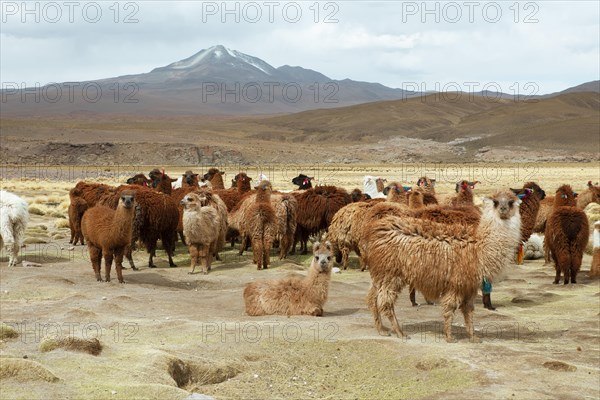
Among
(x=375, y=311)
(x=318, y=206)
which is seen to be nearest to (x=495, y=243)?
(x=375, y=311)

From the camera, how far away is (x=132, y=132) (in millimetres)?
112500

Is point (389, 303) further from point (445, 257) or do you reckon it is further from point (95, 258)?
point (95, 258)

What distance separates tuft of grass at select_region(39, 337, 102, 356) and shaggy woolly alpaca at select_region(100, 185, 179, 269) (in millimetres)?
6940

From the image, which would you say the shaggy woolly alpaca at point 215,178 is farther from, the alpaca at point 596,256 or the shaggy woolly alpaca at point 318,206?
the alpaca at point 596,256

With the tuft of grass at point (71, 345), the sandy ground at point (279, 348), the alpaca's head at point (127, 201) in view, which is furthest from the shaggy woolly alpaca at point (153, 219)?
the tuft of grass at point (71, 345)

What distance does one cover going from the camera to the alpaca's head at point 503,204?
8562 millimetres

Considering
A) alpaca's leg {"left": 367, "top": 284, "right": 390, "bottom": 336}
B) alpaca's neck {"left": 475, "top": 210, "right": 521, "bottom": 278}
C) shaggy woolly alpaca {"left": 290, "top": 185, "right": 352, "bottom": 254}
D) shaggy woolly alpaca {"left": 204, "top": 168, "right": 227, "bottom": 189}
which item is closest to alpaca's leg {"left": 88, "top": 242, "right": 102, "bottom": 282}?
shaggy woolly alpaca {"left": 290, "top": 185, "right": 352, "bottom": 254}

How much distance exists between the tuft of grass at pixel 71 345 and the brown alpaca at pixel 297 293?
9.35 ft

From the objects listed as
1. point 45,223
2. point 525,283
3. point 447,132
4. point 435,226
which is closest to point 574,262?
point 525,283

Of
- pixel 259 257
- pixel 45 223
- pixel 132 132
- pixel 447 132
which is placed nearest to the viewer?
pixel 259 257

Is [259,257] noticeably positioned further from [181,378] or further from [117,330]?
[181,378]

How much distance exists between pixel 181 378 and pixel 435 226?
3413 millimetres

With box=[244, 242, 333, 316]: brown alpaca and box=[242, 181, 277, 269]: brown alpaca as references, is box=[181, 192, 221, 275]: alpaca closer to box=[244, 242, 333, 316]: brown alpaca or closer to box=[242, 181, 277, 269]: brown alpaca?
box=[242, 181, 277, 269]: brown alpaca

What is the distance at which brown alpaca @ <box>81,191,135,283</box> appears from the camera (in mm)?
12547
